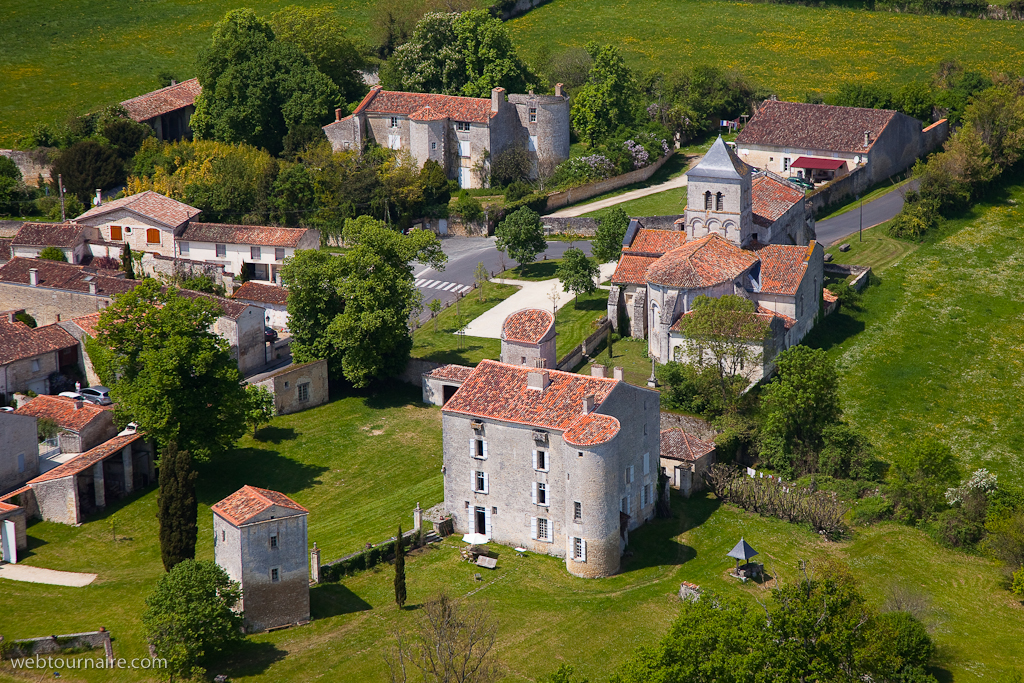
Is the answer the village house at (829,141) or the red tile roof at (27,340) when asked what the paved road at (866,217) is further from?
the red tile roof at (27,340)

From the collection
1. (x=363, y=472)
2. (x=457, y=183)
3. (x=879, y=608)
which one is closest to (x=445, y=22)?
(x=457, y=183)

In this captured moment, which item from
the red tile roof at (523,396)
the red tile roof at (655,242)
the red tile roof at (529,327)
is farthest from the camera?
the red tile roof at (655,242)

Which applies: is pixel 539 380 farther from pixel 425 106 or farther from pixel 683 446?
pixel 425 106

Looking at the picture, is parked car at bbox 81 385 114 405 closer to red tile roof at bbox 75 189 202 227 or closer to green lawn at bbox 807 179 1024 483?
red tile roof at bbox 75 189 202 227

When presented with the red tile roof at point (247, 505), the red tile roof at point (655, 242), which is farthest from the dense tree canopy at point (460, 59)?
the red tile roof at point (247, 505)

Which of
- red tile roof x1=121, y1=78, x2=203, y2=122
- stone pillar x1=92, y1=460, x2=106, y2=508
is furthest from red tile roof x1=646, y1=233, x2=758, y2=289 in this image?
red tile roof x1=121, y1=78, x2=203, y2=122
